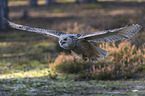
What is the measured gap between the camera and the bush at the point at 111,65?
27.1ft

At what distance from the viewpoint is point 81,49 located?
6.00m

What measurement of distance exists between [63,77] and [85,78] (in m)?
0.79

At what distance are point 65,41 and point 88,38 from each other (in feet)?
2.05

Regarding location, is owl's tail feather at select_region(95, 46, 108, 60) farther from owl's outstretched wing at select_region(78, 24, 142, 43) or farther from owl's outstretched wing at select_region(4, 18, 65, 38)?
owl's outstretched wing at select_region(4, 18, 65, 38)

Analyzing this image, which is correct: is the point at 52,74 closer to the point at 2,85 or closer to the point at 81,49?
the point at 2,85

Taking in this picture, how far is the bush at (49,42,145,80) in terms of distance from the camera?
8.27 metres

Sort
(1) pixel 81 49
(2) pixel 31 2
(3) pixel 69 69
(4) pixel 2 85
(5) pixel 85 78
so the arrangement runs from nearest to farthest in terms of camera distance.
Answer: (1) pixel 81 49 → (4) pixel 2 85 → (5) pixel 85 78 → (3) pixel 69 69 → (2) pixel 31 2

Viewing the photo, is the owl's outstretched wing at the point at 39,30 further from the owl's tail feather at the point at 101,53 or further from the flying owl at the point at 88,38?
the owl's tail feather at the point at 101,53

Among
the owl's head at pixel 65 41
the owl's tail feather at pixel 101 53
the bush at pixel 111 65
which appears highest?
the owl's head at pixel 65 41

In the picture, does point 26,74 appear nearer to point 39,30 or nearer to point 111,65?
point 111,65

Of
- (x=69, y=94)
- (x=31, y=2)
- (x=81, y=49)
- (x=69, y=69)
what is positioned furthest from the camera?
(x=31, y=2)

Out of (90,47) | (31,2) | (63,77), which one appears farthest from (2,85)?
(31,2)

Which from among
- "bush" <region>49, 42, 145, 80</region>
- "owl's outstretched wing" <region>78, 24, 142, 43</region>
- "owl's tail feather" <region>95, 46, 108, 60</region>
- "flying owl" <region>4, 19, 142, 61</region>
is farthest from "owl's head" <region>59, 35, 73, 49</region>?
"bush" <region>49, 42, 145, 80</region>

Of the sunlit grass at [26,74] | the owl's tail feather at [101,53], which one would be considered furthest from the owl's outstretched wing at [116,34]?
the sunlit grass at [26,74]
